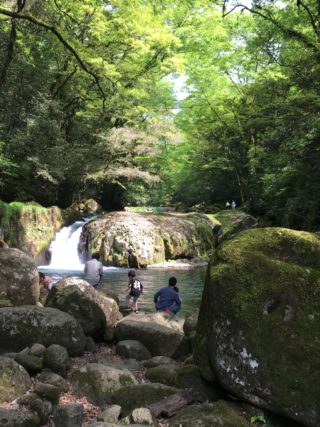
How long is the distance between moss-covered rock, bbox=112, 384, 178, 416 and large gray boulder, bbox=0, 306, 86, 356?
6.12ft

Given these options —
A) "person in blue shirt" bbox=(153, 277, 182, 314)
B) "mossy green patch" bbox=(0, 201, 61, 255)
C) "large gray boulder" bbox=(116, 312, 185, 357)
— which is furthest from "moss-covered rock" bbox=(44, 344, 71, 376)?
"mossy green patch" bbox=(0, 201, 61, 255)

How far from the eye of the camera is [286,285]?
482 centimetres

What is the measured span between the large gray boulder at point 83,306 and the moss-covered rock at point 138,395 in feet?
9.40

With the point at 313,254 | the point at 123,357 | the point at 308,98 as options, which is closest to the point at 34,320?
the point at 123,357

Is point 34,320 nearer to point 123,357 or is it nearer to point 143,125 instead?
point 123,357

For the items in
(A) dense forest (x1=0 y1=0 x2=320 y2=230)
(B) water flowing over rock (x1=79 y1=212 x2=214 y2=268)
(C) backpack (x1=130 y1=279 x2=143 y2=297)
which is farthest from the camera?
(B) water flowing over rock (x1=79 y1=212 x2=214 y2=268)

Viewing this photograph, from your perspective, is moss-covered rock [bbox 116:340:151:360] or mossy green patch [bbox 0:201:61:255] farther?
mossy green patch [bbox 0:201:61:255]

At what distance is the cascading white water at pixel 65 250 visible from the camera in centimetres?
2275

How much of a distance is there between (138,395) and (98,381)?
29.4 inches

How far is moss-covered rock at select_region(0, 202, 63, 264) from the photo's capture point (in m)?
21.2

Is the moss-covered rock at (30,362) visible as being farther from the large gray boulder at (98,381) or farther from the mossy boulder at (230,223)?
the mossy boulder at (230,223)

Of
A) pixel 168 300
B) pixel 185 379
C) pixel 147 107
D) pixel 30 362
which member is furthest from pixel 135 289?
pixel 147 107

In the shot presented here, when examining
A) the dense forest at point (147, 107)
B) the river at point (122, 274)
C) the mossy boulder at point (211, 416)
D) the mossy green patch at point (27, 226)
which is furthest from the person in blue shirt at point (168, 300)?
the mossy green patch at point (27, 226)

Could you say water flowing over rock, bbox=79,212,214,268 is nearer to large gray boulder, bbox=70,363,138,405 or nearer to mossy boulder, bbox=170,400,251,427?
large gray boulder, bbox=70,363,138,405
